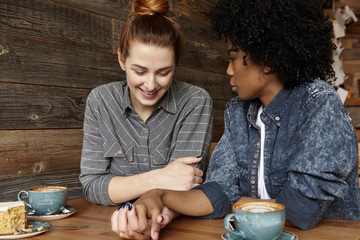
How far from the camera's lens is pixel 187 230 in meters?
0.97

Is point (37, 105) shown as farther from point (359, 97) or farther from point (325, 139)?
point (359, 97)

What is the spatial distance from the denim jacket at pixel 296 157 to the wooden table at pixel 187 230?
0.04 metres

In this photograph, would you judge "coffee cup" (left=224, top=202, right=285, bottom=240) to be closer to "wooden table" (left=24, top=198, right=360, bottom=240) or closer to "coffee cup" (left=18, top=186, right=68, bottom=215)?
"wooden table" (left=24, top=198, right=360, bottom=240)

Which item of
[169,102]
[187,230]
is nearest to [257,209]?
[187,230]

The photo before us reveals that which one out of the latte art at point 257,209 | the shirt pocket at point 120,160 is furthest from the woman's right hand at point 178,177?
the latte art at point 257,209

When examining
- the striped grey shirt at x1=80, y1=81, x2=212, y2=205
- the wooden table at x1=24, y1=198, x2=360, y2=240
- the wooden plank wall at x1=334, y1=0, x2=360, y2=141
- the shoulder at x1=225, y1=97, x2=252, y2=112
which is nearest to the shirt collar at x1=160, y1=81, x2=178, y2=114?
the striped grey shirt at x1=80, y1=81, x2=212, y2=205

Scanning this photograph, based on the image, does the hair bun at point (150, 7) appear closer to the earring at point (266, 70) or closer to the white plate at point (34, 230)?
the earring at point (266, 70)

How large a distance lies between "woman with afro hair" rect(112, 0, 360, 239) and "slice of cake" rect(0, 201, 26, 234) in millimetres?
268

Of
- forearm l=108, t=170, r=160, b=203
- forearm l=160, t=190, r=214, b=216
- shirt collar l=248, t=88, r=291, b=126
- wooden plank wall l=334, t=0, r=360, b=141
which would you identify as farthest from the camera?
wooden plank wall l=334, t=0, r=360, b=141

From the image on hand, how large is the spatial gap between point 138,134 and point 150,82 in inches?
9.1

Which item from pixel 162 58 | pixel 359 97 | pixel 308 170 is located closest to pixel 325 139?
pixel 308 170

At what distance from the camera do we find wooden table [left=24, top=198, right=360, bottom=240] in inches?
36.2

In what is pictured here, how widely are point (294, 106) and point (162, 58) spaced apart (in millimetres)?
482

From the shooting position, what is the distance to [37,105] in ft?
A: 5.46
